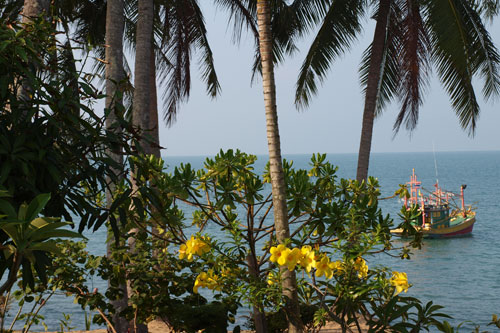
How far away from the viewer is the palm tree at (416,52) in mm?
9227

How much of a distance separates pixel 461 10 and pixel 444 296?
15420 millimetres

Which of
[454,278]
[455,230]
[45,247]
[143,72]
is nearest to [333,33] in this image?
[143,72]

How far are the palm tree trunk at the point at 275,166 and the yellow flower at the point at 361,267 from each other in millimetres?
510

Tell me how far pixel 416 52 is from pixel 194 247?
661 cm

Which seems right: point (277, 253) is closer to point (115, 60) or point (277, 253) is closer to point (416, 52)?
point (115, 60)

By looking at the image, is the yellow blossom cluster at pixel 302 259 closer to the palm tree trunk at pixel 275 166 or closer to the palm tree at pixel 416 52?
the palm tree trunk at pixel 275 166

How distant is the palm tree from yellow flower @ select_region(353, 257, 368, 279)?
469 cm

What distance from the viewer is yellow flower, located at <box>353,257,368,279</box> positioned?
4.79 metres

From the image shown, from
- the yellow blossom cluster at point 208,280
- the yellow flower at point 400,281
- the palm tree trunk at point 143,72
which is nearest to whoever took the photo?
the yellow flower at point 400,281

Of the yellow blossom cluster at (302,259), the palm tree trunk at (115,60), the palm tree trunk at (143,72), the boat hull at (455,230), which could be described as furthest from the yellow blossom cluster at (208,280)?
the boat hull at (455,230)

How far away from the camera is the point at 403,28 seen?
34.3 feet

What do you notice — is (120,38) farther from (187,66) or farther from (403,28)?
(187,66)

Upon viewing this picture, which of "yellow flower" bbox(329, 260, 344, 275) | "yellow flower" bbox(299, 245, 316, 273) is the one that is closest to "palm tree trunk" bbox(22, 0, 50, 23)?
"yellow flower" bbox(299, 245, 316, 273)

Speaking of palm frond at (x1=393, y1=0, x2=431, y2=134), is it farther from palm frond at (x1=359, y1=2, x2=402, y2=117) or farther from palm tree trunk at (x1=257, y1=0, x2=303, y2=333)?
palm tree trunk at (x1=257, y1=0, x2=303, y2=333)
